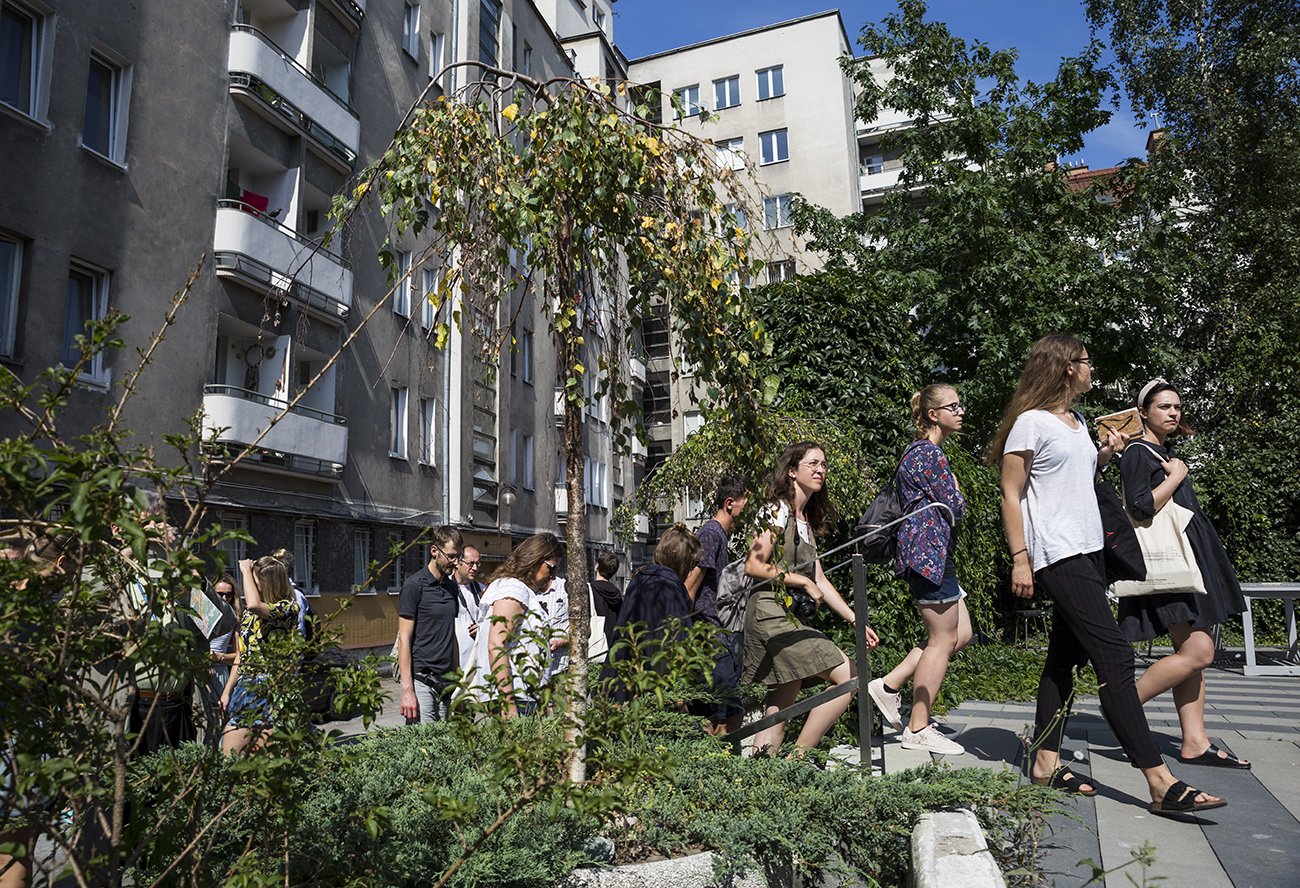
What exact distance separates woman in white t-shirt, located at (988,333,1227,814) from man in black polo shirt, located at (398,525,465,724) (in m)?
4.04

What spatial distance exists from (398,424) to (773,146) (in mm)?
26630

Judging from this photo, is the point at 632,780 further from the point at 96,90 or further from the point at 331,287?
the point at 331,287

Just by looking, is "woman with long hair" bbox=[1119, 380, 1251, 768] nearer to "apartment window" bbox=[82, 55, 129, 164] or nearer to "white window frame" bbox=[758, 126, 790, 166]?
"apartment window" bbox=[82, 55, 129, 164]

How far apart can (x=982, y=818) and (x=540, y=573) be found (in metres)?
3.59

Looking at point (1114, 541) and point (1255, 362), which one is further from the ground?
point (1255, 362)

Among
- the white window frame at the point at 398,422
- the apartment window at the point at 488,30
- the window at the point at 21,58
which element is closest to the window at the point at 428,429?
the white window frame at the point at 398,422

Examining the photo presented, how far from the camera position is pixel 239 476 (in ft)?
54.9

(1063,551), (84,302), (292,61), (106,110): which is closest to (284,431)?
(84,302)

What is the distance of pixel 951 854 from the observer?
2908 millimetres

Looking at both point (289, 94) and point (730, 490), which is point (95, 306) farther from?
point (730, 490)

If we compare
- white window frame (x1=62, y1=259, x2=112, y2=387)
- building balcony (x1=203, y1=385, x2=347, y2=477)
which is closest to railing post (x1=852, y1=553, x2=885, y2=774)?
white window frame (x1=62, y1=259, x2=112, y2=387)

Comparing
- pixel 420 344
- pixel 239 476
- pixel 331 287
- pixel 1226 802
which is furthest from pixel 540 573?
pixel 420 344

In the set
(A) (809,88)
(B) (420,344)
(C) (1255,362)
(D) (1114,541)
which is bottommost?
(D) (1114,541)

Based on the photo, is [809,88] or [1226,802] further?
[809,88]
